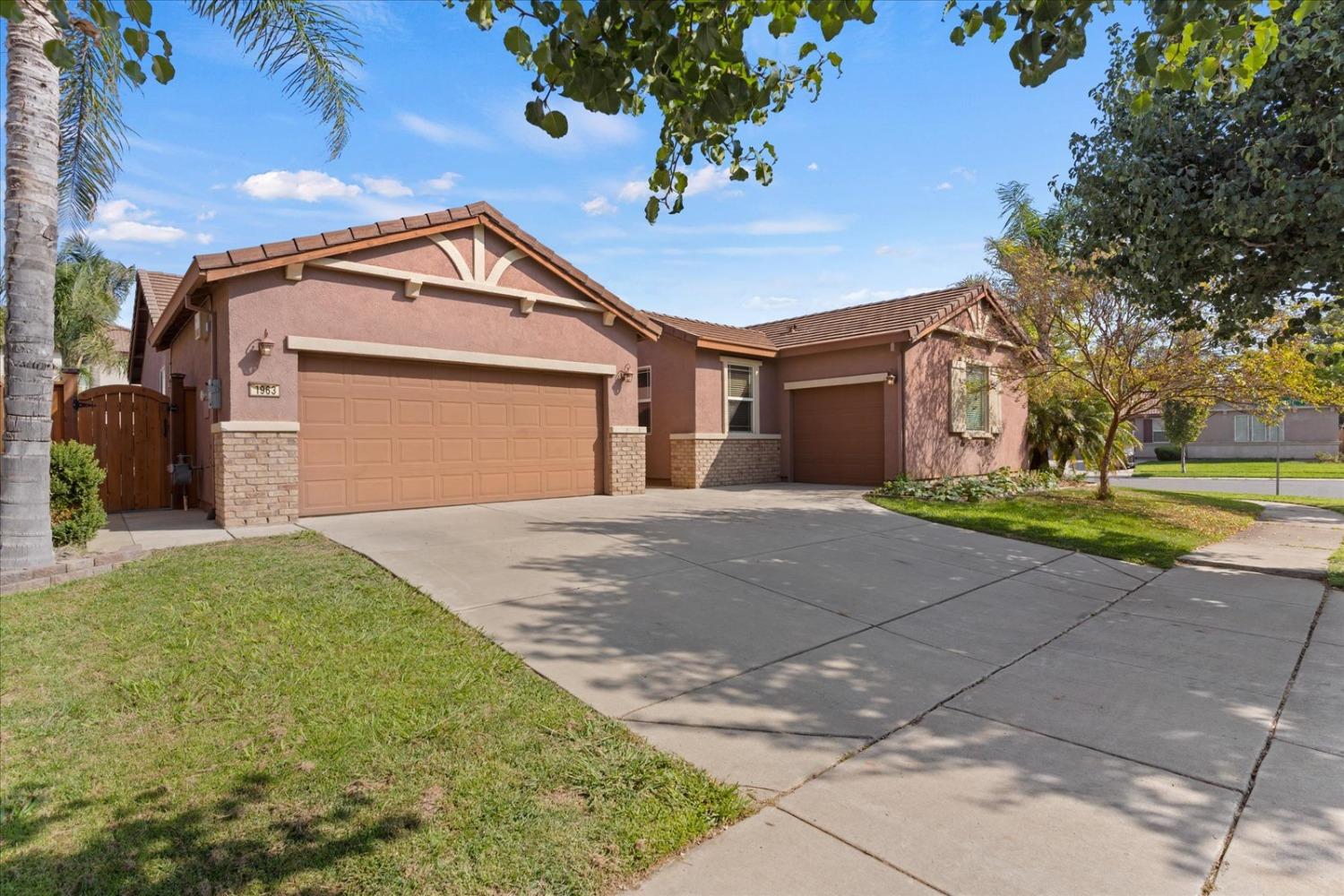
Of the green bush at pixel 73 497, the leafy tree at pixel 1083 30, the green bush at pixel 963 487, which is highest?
the leafy tree at pixel 1083 30

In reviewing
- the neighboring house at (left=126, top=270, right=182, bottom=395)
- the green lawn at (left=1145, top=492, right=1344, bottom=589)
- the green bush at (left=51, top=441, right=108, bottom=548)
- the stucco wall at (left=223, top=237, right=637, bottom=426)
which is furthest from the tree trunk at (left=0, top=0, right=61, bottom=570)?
the green lawn at (left=1145, top=492, right=1344, bottom=589)

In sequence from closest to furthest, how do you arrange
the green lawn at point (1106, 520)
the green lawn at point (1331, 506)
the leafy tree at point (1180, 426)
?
the green lawn at point (1331, 506)
the green lawn at point (1106, 520)
the leafy tree at point (1180, 426)

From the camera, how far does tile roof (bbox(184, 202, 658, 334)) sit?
876 cm

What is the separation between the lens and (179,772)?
117 inches

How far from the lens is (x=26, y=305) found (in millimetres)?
6391

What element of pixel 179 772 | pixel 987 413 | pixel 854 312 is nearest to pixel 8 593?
pixel 179 772

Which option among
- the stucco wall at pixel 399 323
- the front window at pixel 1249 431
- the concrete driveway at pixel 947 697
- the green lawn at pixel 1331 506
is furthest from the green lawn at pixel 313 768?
the front window at pixel 1249 431

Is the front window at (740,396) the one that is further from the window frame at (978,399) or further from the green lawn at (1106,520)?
the window frame at (978,399)

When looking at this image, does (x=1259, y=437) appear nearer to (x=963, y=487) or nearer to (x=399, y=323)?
(x=963, y=487)

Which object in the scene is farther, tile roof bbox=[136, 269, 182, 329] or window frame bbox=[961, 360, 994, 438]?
window frame bbox=[961, 360, 994, 438]

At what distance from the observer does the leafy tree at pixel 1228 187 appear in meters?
6.04

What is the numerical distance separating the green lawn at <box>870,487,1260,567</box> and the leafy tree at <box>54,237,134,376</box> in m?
28.3

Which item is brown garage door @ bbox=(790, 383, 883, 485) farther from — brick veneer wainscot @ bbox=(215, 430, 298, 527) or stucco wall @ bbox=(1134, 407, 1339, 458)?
stucco wall @ bbox=(1134, 407, 1339, 458)

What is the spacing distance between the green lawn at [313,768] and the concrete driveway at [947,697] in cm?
32
